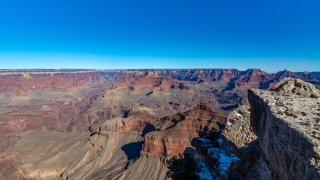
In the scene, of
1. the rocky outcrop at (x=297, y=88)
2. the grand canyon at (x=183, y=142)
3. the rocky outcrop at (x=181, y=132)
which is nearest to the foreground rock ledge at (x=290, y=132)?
the grand canyon at (x=183, y=142)

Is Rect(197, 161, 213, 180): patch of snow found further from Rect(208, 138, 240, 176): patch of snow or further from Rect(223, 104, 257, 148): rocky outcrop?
Rect(223, 104, 257, 148): rocky outcrop

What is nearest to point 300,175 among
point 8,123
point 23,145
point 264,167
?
point 264,167

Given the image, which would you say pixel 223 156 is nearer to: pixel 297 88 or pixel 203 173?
pixel 203 173

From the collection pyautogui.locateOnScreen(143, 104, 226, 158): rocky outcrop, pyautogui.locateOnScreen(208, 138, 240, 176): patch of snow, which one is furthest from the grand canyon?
pyautogui.locateOnScreen(143, 104, 226, 158): rocky outcrop

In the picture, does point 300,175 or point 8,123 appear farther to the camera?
point 8,123

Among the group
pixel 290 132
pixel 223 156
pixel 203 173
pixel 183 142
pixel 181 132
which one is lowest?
pixel 183 142

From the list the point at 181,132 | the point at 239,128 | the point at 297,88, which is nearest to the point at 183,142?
the point at 181,132

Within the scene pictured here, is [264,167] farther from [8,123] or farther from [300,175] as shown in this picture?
[8,123]

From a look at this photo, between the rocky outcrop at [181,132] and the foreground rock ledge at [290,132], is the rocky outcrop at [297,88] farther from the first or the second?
the rocky outcrop at [181,132]
